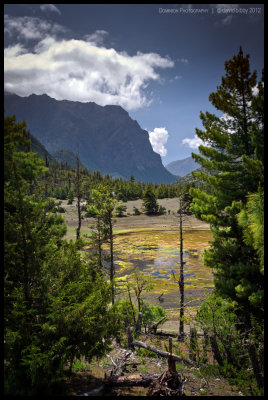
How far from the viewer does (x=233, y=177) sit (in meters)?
12.5

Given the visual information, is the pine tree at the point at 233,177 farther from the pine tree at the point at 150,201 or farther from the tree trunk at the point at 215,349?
the pine tree at the point at 150,201

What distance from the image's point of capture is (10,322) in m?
6.54

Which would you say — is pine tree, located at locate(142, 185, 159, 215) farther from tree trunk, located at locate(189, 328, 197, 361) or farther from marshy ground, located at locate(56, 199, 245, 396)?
tree trunk, located at locate(189, 328, 197, 361)

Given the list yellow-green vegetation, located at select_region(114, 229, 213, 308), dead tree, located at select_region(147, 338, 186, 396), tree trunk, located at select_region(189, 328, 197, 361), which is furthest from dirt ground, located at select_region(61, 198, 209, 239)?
dead tree, located at select_region(147, 338, 186, 396)

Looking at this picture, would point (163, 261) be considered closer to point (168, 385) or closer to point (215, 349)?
point (215, 349)

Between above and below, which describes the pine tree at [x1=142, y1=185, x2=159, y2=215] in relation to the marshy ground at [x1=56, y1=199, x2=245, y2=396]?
above

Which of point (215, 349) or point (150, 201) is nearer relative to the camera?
point (215, 349)

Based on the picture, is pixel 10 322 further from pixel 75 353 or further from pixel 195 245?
pixel 195 245

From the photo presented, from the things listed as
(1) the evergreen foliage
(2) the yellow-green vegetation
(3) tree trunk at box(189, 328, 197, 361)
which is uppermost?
(1) the evergreen foliage

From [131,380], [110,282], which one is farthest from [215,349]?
[110,282]

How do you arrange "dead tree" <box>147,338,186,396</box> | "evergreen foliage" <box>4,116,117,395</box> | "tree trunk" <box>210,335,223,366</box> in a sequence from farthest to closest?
"tree trunk" <box>210,335,223,366</box>, "dead tree" <box>147,338,186,396</box>, "evergreen foliage" <box>4,116,117,395</box>

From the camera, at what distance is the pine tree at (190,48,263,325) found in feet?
38.9
